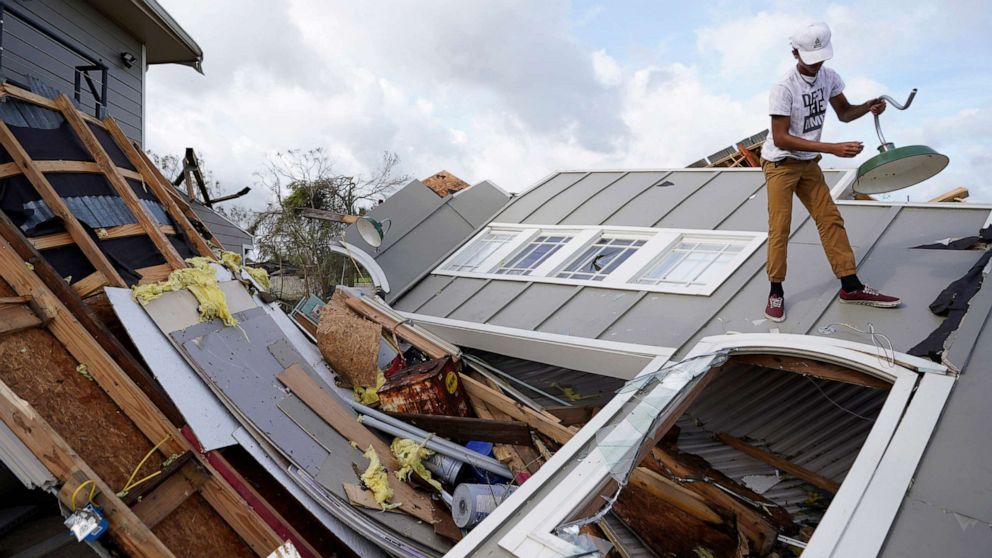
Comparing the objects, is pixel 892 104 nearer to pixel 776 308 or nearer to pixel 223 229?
pixel 776 308

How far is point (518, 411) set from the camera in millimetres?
5574

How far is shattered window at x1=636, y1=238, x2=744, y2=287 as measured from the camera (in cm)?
604

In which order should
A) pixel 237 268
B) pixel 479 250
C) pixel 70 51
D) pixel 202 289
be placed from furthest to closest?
pixel 479 250 → pixel 70 51 → pixel 237 268 → pixel 202 289

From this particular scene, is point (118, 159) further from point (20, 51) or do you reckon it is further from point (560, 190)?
point (560, 190)

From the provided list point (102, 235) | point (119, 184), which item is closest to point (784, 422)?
point (102, 235)

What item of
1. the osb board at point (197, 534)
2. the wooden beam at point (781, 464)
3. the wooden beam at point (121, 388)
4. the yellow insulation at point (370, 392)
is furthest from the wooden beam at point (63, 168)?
the wooden beam at point (781, 464)

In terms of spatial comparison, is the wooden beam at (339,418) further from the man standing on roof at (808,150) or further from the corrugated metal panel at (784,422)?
the man standing on roof at (808,150)

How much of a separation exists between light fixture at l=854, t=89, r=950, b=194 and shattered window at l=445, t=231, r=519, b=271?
214 inches

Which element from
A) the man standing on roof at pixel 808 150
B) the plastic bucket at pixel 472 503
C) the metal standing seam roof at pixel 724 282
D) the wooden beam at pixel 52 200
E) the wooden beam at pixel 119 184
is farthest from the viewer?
the wooden beam at pixel 119 184

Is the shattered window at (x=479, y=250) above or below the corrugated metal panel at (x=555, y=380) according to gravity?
above

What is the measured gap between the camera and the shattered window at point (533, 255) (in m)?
7.82

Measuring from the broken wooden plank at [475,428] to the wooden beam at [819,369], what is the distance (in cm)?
222

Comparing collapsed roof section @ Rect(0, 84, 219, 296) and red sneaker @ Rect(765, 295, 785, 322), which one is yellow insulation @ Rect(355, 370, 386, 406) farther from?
red sneaker @ Rect(765, 295, 785, 322)

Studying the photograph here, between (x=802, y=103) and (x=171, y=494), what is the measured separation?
560 centimetres
